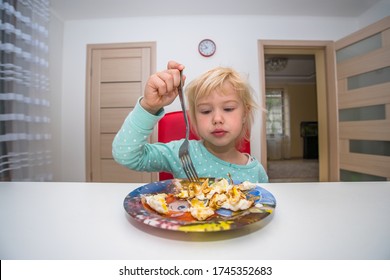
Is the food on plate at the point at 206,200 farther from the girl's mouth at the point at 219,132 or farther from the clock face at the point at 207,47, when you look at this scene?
the clock face at the point at 207,47

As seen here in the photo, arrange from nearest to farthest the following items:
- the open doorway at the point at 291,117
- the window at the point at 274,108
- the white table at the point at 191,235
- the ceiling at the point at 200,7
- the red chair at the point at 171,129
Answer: the white table at the point at 191,235, the red chair at the point at 171,129, the ceiling at the point at 200,7, the window at the point at 274,108, the open doorway at the point at 291,117

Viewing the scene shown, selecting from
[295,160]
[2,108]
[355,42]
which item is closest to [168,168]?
[2,108]

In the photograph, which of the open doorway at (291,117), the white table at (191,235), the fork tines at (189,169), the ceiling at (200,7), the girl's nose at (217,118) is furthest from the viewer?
the open doorway at (291,117)

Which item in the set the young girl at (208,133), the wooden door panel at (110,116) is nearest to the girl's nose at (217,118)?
the young girl at (208,133)

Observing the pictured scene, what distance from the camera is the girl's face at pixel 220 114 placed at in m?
0.42

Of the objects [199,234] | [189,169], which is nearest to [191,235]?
[199,234]

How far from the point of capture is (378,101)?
2.92ft

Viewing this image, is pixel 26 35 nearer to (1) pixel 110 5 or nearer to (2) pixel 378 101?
(1) pixel 110 5

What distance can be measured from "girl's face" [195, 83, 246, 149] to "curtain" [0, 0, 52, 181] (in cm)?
71

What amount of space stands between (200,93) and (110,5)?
680 mm

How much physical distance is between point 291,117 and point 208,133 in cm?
141

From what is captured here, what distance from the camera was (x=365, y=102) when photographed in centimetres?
91

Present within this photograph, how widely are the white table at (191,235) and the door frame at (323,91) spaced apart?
2.27 ft

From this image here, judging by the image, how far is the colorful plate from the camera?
0.37ft
